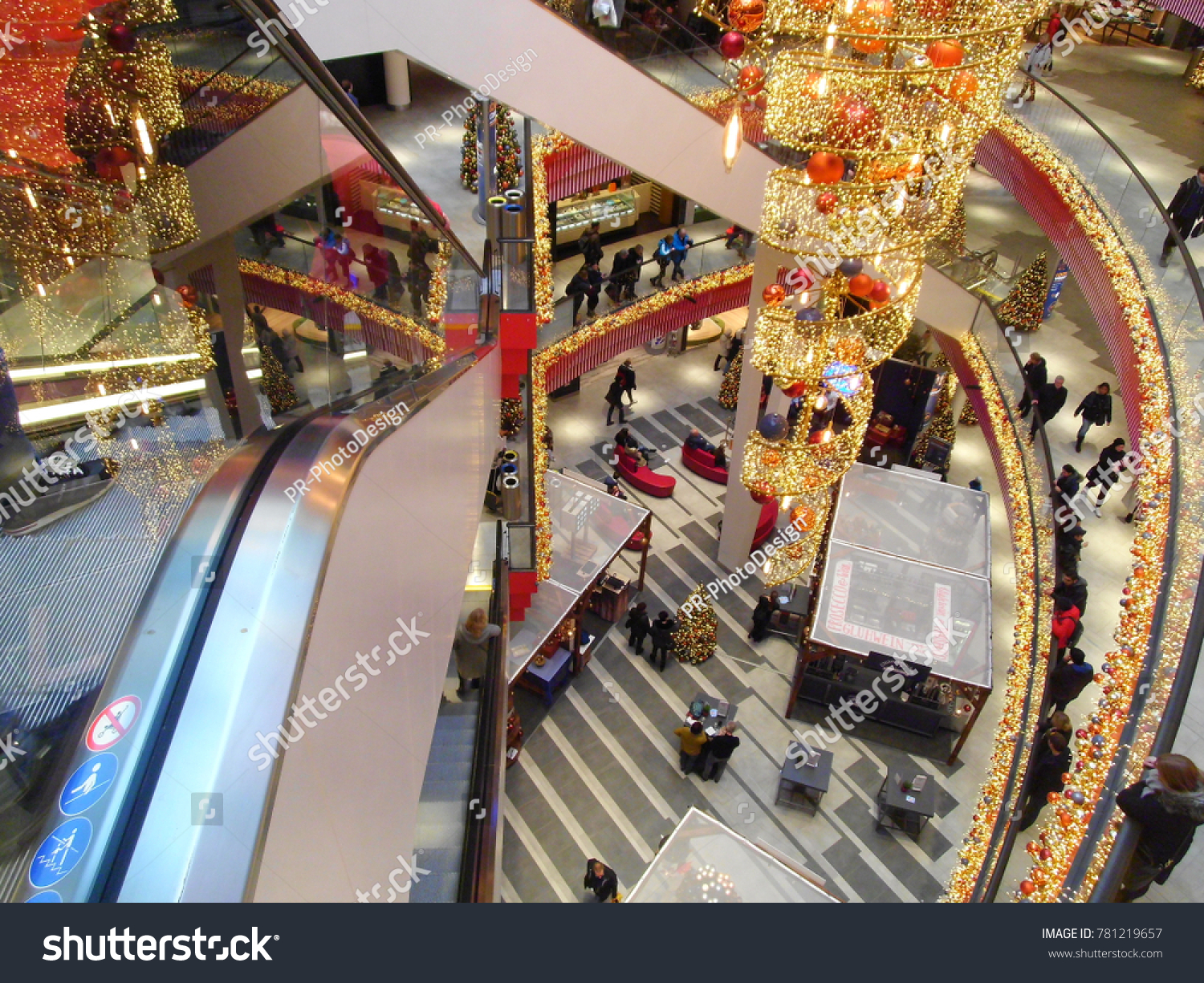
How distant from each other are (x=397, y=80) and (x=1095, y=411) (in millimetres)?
11571

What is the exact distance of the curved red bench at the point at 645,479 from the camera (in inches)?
552

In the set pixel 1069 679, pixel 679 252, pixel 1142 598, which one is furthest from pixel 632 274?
pixel 1142 598

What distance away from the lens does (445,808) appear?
5.96 m

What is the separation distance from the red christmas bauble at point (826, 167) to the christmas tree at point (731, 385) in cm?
949

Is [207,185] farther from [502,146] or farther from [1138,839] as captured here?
[502,146]

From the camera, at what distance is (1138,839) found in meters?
3.83

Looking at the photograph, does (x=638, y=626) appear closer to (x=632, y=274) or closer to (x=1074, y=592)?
(x=1074, y=592)

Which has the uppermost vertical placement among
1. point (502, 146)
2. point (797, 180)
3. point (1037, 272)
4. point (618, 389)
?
point (797, 180)

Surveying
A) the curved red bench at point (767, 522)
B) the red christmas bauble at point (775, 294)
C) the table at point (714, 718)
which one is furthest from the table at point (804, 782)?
the red christmas bauble at point (775, 294)

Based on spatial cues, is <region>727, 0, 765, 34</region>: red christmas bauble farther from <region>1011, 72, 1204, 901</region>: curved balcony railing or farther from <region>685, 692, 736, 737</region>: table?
<region>685, 692, 736, 737</region>: table

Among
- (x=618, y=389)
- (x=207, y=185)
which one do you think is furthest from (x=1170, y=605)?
(x=618, y=389)

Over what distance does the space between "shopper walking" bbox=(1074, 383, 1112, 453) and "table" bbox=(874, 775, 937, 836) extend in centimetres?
492

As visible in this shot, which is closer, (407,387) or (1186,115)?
(407,387)
